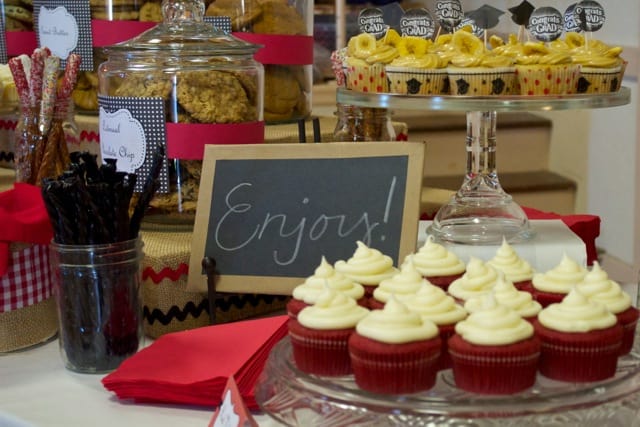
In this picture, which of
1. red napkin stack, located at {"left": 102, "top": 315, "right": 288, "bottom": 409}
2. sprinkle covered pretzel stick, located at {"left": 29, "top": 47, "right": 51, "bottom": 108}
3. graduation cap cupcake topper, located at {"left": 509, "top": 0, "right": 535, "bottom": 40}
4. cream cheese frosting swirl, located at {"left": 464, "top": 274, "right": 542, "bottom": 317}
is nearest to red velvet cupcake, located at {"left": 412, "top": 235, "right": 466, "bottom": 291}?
cream cheese frosting swirl, located at {"left": 464, "top": 274, "right": 542, "bottom": 317}

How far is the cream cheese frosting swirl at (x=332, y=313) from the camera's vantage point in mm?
936

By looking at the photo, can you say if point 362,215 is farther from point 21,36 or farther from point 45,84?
point 21,36

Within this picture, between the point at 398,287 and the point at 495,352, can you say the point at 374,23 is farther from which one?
the point at 495,352

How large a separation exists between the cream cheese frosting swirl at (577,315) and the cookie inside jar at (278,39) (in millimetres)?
1095

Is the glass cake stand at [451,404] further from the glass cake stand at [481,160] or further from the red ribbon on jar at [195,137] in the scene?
the red ribbon on jar at [195,137]

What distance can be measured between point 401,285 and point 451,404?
188mm

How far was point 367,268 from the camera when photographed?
1.08 meters

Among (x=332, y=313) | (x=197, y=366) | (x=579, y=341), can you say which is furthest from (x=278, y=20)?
(x=579, y=341)

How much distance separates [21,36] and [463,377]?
5.22 feet

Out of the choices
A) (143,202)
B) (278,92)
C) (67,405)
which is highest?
(278,92)

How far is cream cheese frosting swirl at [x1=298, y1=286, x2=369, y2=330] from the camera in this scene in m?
0.94

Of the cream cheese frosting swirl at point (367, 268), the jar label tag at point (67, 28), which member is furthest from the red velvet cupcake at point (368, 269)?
the jar label tag at point (67, 28)

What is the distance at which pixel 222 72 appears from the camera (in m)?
1.48

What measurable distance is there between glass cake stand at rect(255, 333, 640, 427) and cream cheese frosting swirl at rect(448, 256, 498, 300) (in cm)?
13
